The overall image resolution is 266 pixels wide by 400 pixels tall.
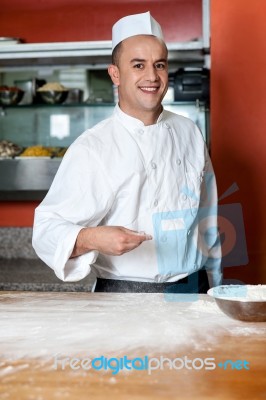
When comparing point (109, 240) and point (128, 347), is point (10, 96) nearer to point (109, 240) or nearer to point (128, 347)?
point (109, 240)

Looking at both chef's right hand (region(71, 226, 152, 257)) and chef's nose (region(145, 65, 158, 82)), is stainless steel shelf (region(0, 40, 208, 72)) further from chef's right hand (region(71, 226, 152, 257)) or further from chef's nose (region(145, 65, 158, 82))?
chef's right hand (region(71, 226, 152, 257))

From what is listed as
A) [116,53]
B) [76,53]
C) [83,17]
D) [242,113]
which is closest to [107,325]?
[116,53]

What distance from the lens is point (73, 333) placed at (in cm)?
147

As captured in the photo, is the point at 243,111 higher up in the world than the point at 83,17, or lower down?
lower down

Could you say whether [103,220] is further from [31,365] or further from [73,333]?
[31,365]

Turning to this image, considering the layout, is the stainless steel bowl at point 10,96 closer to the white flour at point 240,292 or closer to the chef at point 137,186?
the chef at point 137,186

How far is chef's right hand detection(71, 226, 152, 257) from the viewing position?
1.58m

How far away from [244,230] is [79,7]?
5.39 ft

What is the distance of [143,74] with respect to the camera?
6.87 ft

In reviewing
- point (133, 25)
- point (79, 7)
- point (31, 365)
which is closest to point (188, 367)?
point (31, 365)

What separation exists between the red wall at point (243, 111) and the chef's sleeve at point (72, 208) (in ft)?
3.18

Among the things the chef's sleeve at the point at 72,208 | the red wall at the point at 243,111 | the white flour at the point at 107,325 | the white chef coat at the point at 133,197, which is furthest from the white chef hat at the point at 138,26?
the white flour at the point at 107,325

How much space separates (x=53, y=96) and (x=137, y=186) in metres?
1.37

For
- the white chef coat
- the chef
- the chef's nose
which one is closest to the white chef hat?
the chef
